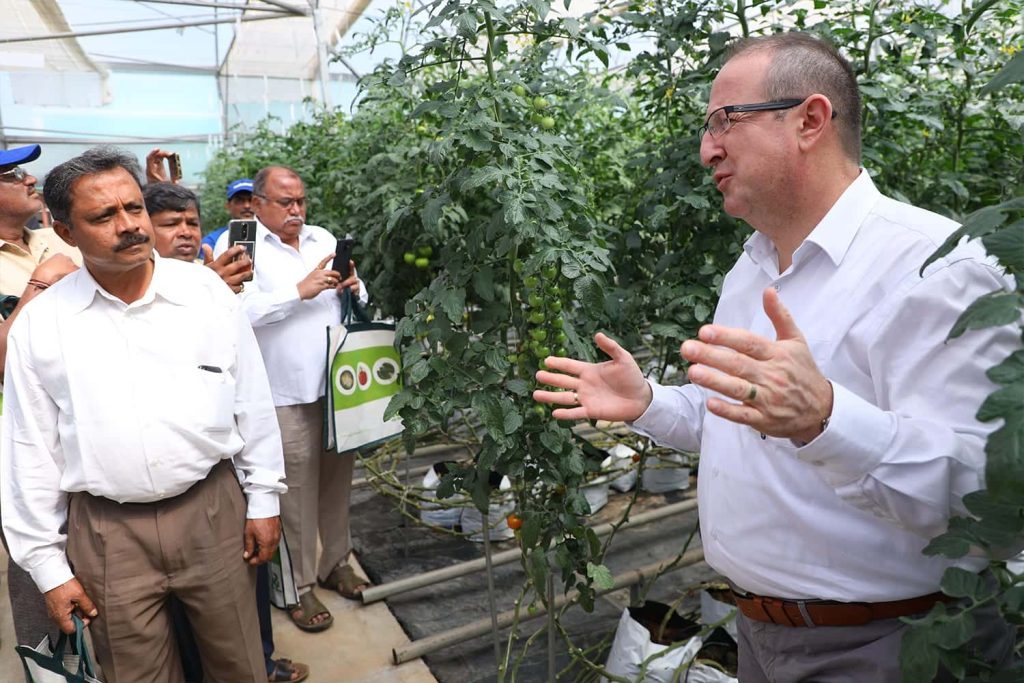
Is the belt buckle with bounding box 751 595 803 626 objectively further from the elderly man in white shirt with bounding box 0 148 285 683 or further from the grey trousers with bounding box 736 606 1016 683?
the elderly man in white shirt with bounding box 0 148 285 683

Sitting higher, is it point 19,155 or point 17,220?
point 19,155

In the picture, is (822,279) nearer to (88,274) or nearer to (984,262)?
(984,262)

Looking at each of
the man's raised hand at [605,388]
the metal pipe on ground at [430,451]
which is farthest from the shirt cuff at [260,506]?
the metal pipe on ground at [430,451]

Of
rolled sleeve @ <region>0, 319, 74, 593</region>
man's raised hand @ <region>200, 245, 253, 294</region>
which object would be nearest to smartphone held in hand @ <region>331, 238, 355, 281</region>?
man's raised hand @ <region>200, 245, 253, 294</region>

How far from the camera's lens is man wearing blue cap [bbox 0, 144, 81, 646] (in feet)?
7.09

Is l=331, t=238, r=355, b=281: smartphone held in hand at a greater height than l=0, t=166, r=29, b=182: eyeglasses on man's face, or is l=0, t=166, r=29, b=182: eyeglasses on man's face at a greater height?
l=0, t=166, r=29, b=182: eyeglasses on man's face

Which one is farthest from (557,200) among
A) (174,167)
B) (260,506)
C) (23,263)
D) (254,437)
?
(174,167)

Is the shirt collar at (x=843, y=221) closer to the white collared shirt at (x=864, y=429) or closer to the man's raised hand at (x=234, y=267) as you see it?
the white collared shirt at (x=864, y=429)

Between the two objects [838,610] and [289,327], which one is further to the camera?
[289,327]

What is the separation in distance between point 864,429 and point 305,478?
2576 mm

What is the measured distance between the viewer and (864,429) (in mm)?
1029

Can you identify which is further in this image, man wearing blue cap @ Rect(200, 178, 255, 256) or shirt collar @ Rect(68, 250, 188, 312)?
man wearing blue cap @ Rect(200, 178, 255, 256)

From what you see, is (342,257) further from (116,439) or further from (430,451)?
(430,451)

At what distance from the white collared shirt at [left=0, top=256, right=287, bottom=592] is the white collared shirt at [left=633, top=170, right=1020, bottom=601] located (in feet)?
3.78
